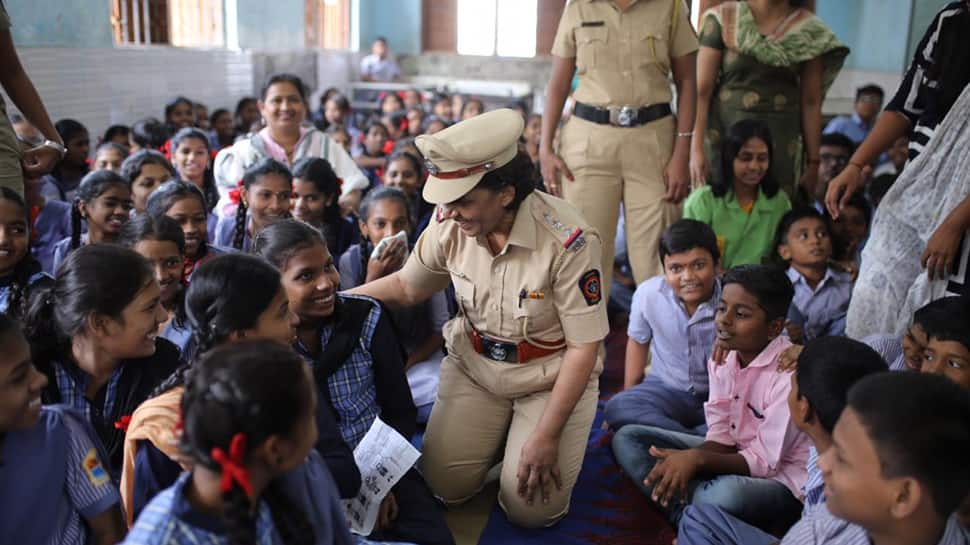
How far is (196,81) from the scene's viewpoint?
23.8 ft

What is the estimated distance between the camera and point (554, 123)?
3439mm

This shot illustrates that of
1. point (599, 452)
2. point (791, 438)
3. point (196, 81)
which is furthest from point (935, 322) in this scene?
point (196, 81)

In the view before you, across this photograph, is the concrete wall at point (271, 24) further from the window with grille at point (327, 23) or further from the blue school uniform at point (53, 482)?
the blue school uniform at point (53, 482)

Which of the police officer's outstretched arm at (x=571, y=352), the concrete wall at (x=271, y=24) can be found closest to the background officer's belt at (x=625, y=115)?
the police officer's outstretched arm at (x=571, y=352)

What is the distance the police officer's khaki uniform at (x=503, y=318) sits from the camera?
7.14 ft

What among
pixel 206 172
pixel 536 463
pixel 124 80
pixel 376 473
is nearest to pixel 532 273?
pixel 536 463

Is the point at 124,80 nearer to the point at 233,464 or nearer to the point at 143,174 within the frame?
the point at 143,174

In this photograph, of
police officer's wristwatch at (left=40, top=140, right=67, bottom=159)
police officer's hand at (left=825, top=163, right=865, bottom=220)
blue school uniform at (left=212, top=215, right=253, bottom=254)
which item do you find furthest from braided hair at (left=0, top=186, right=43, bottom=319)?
police officer's hand at (left=825, top=163, right=865, bottom=220)

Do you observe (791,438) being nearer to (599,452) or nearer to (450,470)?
(599,452)

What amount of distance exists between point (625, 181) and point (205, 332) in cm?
206

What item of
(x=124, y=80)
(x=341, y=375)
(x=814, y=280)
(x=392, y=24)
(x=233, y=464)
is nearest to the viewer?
(x=233, y=464)

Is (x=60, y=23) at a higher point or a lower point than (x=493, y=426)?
higher

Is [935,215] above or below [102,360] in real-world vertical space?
above

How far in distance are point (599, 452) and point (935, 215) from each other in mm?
1289
